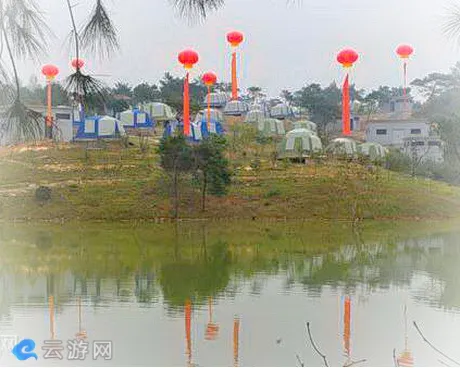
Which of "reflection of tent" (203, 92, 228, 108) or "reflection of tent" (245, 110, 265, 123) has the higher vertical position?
"reflection of tent" (203, 92, 228, 108)

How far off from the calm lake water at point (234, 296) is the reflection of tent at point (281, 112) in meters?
20.7

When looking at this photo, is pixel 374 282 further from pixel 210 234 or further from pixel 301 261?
pixel 210 234

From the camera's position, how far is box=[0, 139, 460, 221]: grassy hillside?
1633 cm

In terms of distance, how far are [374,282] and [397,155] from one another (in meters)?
14.8

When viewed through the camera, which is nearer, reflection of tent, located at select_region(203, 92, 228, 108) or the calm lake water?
the calm lake water

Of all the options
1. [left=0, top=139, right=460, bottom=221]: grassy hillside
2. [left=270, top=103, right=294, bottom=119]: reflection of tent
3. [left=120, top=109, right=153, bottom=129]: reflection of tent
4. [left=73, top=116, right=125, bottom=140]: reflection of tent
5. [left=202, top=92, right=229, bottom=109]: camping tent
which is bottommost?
[left=0, top=139, right=460, bottom=221]: grassy hillside

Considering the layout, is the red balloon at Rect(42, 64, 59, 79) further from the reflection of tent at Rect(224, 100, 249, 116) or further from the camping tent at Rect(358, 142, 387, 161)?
the reflection of tent at Rect(224, 100, 249, 116)

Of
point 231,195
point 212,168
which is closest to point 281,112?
point 231,195

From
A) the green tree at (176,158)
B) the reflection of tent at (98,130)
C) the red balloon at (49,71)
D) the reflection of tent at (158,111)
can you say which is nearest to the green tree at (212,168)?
the green tree at (176,158)

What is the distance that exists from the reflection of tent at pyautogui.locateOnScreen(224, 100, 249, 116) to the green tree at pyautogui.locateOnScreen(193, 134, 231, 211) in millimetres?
15545

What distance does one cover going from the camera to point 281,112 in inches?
1323

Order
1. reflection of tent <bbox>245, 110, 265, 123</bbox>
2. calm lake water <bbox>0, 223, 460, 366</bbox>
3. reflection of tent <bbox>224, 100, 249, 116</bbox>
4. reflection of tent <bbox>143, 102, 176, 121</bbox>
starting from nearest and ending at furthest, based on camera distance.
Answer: calm lake water <bbox>0, 223, 460, 366</bbox>, reflection of tent <bbox>143, 102, 176, 121</bbox>, reflection of tent <bbox>245, 110, 265, 123</bbox>, reflection of tent <bbox>224, 100, 249, 116</bbox>

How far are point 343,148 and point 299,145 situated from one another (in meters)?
1.67

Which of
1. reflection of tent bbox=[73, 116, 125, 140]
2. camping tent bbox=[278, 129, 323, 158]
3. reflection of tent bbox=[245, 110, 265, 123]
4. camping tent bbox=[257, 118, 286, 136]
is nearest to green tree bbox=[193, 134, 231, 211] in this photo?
camping tent bbox=[278, 129, 323, 158]
